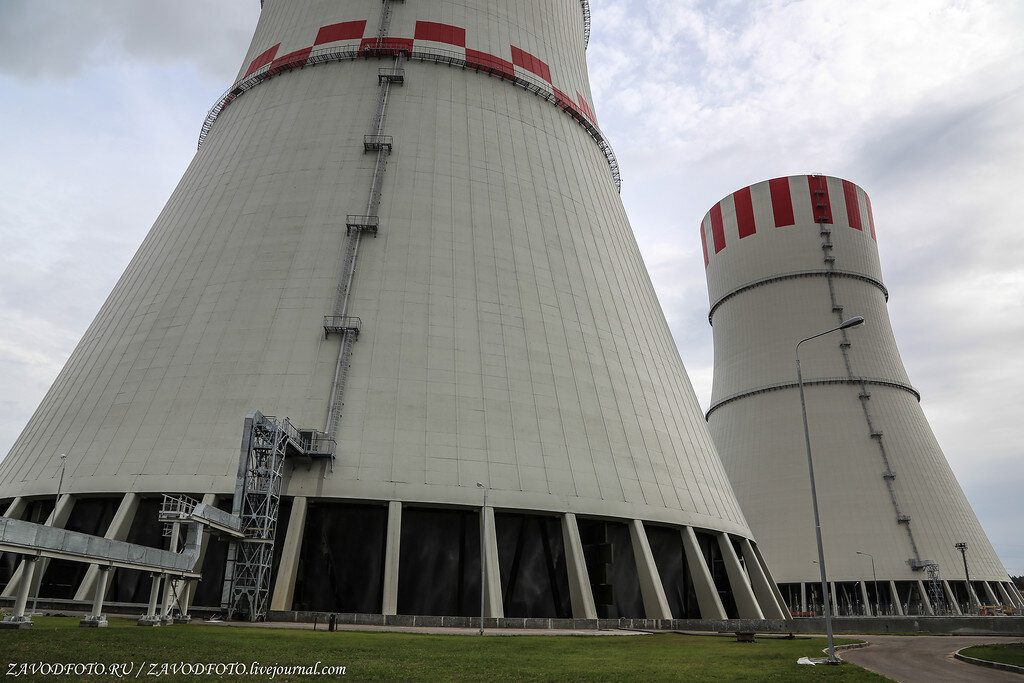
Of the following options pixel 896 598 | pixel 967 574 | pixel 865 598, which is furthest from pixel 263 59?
pixel 967 574

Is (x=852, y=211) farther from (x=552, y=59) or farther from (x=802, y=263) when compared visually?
(x=552, y=59)

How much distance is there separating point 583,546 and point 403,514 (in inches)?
168

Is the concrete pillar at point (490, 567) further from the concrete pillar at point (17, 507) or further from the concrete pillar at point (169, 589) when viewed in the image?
the concrete pillar at point (17, 507)

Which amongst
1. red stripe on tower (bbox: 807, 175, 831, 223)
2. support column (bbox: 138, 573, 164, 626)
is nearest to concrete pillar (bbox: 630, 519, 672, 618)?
support column (bbox: 138, 573, 164, 626)

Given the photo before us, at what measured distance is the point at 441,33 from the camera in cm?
2348

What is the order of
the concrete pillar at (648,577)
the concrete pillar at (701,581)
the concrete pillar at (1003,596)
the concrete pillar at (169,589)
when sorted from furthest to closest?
the concrete pillar at (1003,596), the concrete pillar at (701,581), the concrete pillar at (648,577), the concrete pillar at (169,589)

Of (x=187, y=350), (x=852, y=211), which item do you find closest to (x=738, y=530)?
(x=187, y=350)

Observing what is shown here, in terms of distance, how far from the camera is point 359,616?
14141 mm

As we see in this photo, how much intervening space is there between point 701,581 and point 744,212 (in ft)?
83.9

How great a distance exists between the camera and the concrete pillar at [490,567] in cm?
1469

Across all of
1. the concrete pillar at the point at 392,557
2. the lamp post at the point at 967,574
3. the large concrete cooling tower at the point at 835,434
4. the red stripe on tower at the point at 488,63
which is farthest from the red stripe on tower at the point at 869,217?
the concrete pillar at the point at 392,557

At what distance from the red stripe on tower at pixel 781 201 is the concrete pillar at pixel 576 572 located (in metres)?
26.1

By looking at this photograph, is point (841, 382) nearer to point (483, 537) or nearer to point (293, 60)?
point (483, 537)

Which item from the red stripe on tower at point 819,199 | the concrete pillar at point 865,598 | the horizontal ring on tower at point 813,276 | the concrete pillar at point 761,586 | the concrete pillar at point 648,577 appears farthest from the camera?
the red stripe on tower at point 819,199
